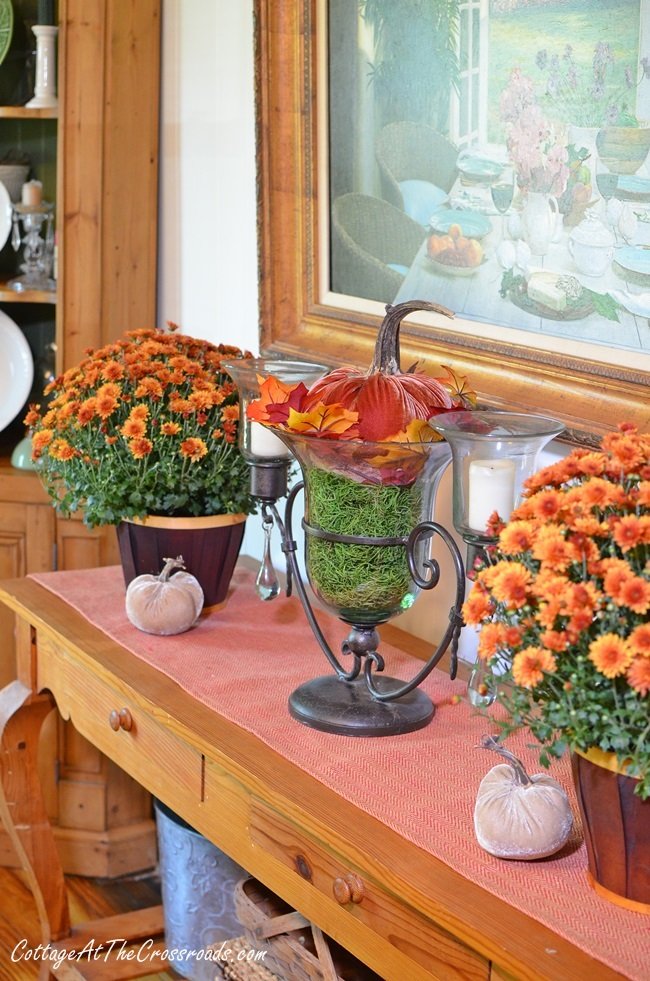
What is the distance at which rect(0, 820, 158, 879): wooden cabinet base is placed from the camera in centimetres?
254

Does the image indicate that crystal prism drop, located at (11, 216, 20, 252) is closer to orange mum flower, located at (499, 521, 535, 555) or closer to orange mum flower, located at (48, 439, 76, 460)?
orange mum flower, located at (48, 439, 76, 460)

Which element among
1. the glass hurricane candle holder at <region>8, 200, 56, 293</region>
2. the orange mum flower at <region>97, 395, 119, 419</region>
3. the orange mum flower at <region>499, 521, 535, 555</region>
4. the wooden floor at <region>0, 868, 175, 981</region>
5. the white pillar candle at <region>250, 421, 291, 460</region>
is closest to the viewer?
the orange mum flower at <region>499, 521, 535, 555</region>

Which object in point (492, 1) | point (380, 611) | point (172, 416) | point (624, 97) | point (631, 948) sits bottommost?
point (631, 948)

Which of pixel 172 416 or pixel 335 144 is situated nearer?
pixel 172 416

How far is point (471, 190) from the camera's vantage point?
1590 millimetres

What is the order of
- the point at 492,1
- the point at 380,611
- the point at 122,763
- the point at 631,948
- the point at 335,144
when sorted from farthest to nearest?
the point at 335,144
the point at 122,763
the point at 492,1
the point at 380,611
the point at 631,948

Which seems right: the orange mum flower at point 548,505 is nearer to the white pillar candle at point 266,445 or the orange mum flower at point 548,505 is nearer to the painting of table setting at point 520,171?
the painting of table setting at point 520,171

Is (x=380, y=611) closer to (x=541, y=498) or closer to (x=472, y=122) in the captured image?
(x=541, y=498)

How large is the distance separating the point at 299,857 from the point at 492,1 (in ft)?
3.40

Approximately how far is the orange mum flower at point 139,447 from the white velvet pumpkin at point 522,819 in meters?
0.74

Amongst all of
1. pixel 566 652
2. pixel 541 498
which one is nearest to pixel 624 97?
pixel 541 498

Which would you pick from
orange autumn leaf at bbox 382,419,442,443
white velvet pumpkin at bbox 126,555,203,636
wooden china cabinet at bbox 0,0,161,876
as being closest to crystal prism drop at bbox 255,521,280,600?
white velvet pumpkin at bbox 126,555,203,636

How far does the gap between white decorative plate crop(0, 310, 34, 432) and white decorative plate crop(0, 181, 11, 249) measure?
0.55 ft

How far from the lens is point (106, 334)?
8.14 ft
